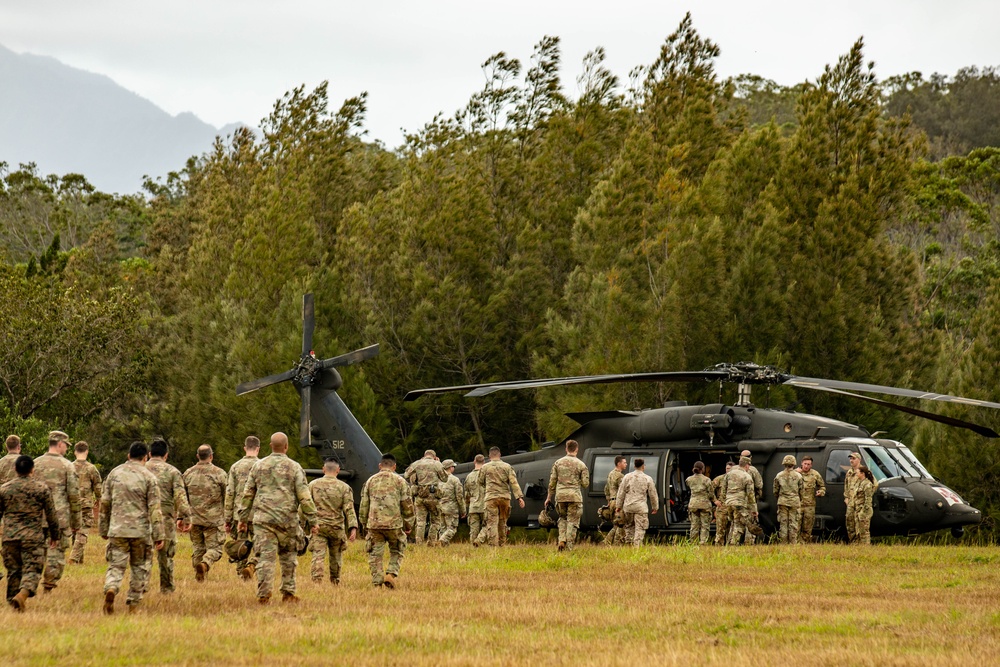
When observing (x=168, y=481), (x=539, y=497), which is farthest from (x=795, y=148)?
(x=168, y=481)

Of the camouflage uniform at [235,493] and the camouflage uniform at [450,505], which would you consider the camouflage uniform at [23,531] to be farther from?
the camouflage uniform at [450,505]

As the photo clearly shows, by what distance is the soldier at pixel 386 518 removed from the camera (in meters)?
12.4

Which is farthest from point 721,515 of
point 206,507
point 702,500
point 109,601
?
point 109,601

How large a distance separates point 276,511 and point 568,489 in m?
6.88

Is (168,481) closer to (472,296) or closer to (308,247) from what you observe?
(472,296)

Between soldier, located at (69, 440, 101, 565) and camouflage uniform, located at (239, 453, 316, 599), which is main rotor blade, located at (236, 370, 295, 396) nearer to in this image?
soldier, located at (69, 440, 101, 565)

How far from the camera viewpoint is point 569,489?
56.1 ft

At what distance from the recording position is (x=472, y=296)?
1225 inches

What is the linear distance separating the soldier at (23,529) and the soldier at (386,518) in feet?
10.4

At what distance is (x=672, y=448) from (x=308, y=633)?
10.8 m

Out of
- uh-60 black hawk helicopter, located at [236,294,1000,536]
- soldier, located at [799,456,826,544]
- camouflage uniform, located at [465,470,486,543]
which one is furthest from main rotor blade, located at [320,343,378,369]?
soldier, located at [799,456,826,544]

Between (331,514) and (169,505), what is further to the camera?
(331,514)

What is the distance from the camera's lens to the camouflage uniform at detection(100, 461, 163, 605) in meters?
10.4

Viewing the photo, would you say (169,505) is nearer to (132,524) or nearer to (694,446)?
(132,524)
